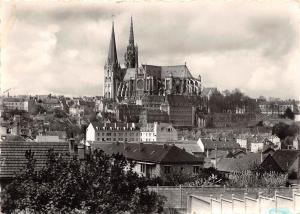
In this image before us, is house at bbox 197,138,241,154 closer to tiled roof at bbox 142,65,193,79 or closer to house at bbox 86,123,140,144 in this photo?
house at bbox 86,123,140,144

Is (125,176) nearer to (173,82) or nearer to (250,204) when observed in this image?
(250,204)

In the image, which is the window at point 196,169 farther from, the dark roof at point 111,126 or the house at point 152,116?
the house at point 152,116

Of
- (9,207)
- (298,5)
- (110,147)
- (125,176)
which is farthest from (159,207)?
(110,147)

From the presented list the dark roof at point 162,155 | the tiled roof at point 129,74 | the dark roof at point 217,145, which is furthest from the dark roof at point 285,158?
the tiled roof at point 129,74

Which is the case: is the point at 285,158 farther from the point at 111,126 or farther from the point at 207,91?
the point at 207,91

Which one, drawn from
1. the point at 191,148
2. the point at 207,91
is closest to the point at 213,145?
the point at 191,148

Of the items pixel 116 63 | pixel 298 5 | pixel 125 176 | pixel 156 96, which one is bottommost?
pixel 125 176
